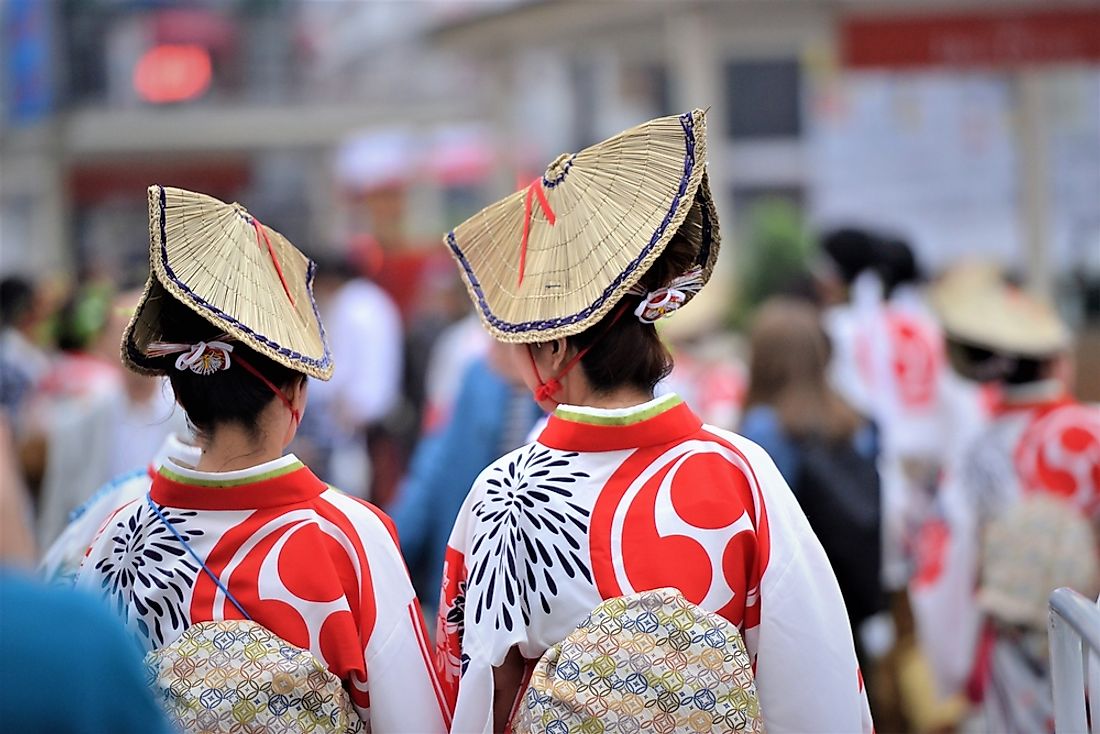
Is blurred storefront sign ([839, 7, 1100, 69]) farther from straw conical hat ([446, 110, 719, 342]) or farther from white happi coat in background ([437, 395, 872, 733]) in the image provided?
white happi coat in background ([437, 395, 872, 733])

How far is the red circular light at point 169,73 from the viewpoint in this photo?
19.1 m

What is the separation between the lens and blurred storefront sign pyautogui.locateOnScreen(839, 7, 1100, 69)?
9.34 m

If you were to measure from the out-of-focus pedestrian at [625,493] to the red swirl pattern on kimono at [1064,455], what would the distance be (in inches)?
79.0

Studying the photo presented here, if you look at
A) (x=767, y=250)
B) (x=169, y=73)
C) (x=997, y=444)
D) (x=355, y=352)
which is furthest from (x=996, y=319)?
(x=169, y=73)

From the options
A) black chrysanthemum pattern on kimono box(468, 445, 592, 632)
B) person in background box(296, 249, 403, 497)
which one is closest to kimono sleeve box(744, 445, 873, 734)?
black chrysanthemum pattern on kimono box(468, 445, 592, 632)

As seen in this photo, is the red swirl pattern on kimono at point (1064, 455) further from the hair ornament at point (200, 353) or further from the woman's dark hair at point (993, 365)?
the hair ornament at point (200, 353)

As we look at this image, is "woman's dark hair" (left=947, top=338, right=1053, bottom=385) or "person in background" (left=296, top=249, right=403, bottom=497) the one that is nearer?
"woman's dark hair" (left=947, top=338, right=1053, bottom=385)

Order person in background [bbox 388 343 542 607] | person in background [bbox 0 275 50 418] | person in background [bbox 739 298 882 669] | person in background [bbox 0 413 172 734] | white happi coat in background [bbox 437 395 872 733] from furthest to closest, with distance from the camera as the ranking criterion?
person in background [bbox 0 275 50 418] < person in background [bbox 388 343 542 607] < person in background [bbox 739 298 882 669] < white happi coat in background [bbox 437 395 872 733] < person in background [bbox 0 413 172 734]

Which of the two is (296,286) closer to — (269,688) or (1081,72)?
(269,688)

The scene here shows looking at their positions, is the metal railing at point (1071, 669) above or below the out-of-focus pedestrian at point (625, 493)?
below

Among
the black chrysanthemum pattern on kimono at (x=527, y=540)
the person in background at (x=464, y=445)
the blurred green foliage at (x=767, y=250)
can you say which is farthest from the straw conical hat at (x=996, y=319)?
the blurred green foliage at (x=767, y=250)

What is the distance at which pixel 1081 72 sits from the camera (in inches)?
388

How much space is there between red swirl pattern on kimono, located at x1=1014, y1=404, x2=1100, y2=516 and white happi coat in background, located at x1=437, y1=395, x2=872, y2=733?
2.00 m

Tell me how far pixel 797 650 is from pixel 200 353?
1.09 metres
